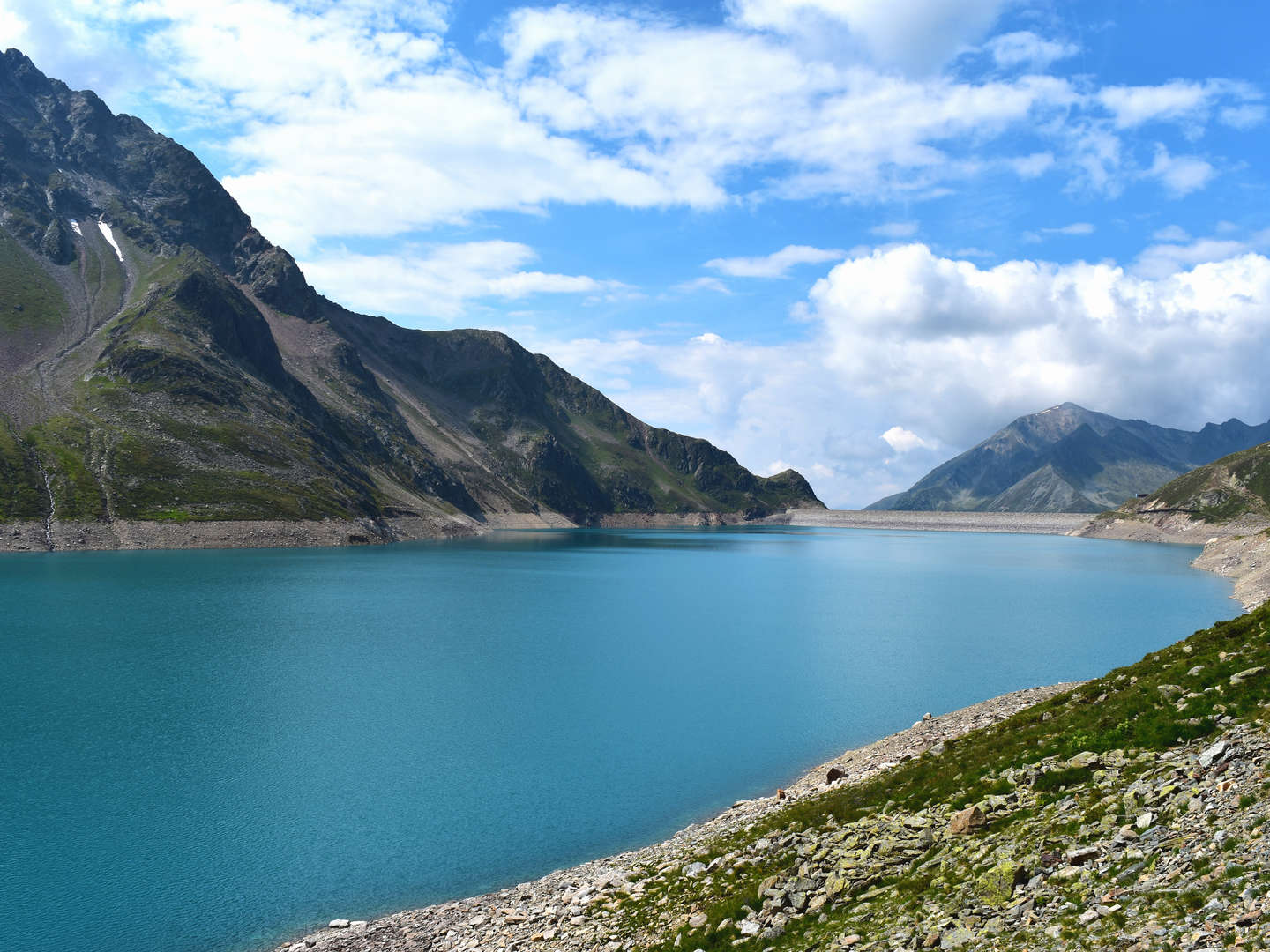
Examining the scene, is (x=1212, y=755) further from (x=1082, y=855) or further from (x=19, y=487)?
(x=19, y=487)

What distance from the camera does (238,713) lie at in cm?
5559

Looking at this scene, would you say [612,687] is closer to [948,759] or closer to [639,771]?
[639,771]

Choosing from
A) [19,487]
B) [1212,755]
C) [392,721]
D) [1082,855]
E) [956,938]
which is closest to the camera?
[956,938]

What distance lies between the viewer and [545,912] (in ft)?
83.3

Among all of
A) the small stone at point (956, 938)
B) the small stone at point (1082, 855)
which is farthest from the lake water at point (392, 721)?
the small stone at point (1082, 855)

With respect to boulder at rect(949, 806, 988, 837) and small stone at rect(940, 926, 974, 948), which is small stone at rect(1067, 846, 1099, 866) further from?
boulder at rect(949, 806, 988, 837)

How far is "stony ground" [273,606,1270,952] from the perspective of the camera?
46.0 ft

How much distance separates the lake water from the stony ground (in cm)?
699

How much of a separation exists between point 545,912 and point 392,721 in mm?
33017

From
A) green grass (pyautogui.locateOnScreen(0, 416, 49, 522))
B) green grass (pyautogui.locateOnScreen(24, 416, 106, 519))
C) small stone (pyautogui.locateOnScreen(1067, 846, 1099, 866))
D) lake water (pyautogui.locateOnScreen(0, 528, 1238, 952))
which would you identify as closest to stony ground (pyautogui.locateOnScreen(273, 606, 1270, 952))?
small stone (pyautogui.locateOnScreen(1067, 846, 1099, 866))

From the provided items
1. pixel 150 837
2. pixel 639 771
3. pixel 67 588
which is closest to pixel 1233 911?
pixel 639 771

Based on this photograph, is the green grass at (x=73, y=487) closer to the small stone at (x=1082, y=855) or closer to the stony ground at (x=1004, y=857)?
the stony ground at (x=1004, y=857)

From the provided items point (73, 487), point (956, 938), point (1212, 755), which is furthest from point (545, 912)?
point (73, 487)

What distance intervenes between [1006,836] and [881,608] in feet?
356
